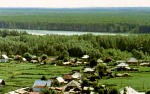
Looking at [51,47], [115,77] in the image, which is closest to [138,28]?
[51,47]

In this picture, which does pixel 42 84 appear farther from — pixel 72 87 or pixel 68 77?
pixel 68 77

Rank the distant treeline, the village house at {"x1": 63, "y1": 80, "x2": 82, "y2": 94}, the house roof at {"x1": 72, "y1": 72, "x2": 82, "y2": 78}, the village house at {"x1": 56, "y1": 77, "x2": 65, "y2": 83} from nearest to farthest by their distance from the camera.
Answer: the village house at {"x1": 63, "y1": 80, "x2": 82, "y2": 94} < the village house at {"x1": 56, "y1": 77, "x2": 65, "y2": 83} < the house roof at {"x1": 72, "y1": 72, "x2": 82, "y2": 78} < the distant treeline

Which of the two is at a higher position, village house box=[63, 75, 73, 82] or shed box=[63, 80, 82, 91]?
shed box=[63, 80, 82, 91]

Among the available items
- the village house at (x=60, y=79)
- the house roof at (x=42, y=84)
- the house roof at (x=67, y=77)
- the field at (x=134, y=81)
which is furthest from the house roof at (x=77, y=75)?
the house roof at (x=42, y=84)

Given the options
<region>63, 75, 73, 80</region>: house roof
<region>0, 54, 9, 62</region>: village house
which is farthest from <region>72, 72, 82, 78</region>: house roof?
<region>0, 54, 9, 62</region>: village house

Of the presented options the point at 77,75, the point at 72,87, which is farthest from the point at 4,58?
the point at 72,87

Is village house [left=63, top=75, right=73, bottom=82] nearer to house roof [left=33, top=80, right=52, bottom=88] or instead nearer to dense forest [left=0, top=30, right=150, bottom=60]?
house roof [left=33, top=80, right=52, bottom=88]
